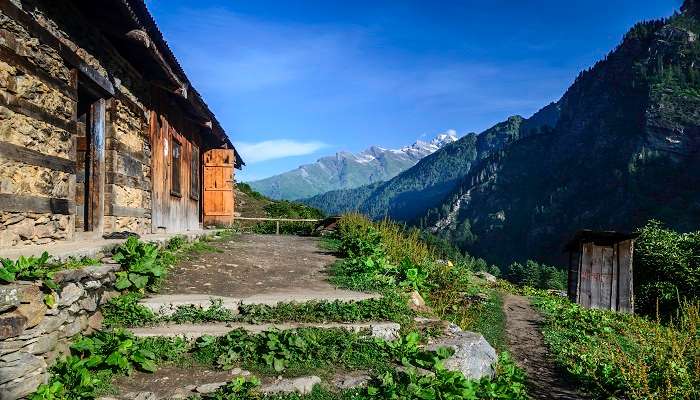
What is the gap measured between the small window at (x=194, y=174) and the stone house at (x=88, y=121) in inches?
49.3

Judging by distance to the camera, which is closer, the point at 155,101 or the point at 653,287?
the point at 155,101

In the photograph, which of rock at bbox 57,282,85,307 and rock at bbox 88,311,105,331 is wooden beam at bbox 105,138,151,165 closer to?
rock at bbox 88,311,105,331

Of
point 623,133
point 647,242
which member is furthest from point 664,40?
point 647,242

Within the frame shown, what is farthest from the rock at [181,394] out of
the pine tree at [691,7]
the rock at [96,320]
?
the pine tree at [691,7]

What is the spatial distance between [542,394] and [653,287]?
1442 cm

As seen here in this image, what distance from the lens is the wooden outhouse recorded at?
615 inches

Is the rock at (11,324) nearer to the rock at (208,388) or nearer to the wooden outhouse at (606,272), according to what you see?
the rock at (208,388)

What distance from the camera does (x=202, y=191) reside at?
49.0ft

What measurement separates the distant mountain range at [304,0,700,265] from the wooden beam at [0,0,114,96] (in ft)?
277

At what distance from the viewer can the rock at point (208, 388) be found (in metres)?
3.63

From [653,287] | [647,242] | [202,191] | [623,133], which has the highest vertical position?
[623,133]

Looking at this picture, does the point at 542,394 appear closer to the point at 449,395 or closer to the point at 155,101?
the point at 449,395

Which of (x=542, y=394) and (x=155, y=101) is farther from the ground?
(x=155, y=101)

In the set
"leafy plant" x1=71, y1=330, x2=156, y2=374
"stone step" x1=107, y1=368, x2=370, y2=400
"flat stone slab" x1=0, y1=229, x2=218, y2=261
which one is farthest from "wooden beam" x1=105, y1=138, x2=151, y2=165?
"stone step" x1=107, y1=368, x2=370, y2=400
